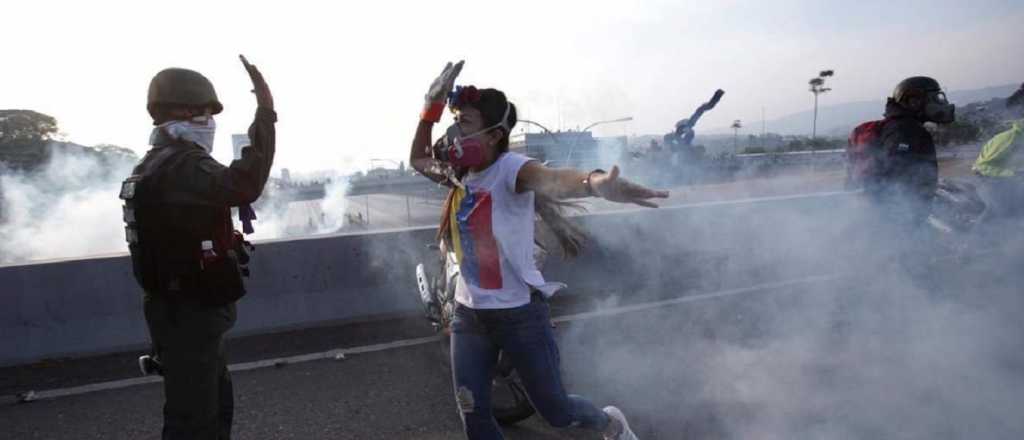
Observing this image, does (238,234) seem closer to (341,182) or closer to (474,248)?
(474,248)

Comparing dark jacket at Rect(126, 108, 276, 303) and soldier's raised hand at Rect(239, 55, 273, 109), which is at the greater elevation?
soldier's raised hand at Rect(239, 55, 273, 109)

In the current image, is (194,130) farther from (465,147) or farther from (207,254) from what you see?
(465,147)

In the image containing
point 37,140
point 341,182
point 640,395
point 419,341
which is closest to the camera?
point 640,395

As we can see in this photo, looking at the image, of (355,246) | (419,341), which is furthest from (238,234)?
(355,246)

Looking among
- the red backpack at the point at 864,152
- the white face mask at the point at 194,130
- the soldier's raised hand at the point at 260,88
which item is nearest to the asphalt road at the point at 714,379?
the red backpack at the point at 864,152

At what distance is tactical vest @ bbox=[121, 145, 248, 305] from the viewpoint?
2357 millimetres

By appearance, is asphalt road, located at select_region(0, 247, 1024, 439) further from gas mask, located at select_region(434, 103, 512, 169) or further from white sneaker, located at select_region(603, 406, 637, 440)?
gas mask, located at select_region(434, 103, 512, 169)

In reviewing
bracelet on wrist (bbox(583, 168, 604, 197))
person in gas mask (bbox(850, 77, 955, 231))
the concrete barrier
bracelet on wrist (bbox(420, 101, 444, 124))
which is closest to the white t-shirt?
bracelet on wrist (bbox(583, 168, 604, 197))

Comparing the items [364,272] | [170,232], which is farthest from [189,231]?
[364,272]

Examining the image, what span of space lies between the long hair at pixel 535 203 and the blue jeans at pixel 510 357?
1.09 feet

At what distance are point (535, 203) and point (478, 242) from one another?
1.09ft

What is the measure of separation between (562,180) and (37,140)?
17.2 metres

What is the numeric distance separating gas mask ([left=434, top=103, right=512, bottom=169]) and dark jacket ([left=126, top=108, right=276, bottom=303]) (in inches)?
27.7

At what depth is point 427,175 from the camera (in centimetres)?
314
